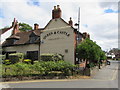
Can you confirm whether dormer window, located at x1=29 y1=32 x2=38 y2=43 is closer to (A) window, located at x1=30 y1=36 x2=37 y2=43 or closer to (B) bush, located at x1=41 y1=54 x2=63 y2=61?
(A) window, located at x1=30 y1=36 x2=37 y2=43

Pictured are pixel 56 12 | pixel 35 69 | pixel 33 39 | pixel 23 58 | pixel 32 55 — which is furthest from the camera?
pixel 33 39

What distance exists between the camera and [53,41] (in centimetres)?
2405

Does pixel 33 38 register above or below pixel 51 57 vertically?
above

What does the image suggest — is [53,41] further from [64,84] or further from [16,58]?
[64,84]

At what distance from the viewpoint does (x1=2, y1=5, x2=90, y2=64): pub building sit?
2247cm

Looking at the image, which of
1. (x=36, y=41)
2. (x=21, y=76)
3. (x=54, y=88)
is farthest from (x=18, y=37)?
(x=54, y=88)

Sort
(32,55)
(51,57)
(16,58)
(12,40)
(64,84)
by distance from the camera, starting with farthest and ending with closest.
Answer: (12,40) → (32,55) → (16,58) → (51,57) → (64,84)

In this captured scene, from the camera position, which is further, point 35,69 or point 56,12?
point 56,12

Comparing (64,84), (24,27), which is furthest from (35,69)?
(24,27)

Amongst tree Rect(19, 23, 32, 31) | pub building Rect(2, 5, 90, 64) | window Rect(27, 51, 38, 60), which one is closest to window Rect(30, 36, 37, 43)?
pub building Rect(2, 5, 90, 64)

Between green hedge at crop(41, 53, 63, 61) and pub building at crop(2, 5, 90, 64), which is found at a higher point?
pub building at crop(2, 5, 90, 64)

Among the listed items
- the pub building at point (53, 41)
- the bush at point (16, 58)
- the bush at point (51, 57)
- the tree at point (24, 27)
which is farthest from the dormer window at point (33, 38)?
the tree at point (24, 27)

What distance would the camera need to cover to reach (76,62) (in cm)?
2267

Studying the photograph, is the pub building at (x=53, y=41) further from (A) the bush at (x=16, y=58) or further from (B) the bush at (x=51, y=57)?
(A) the bush at (x=16, y=58)
